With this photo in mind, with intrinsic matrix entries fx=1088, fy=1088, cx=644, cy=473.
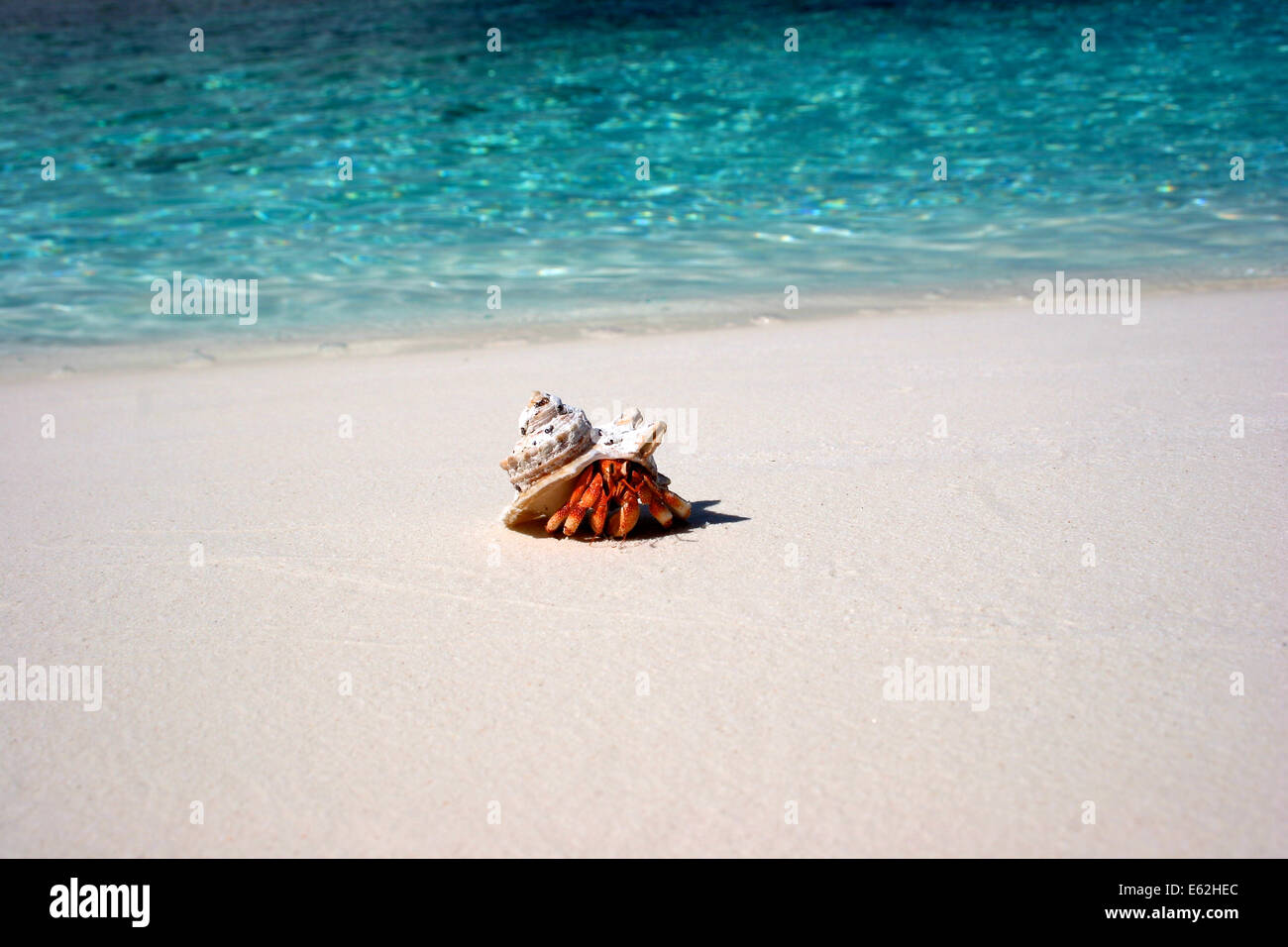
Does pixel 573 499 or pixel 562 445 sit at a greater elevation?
pixel 562 445

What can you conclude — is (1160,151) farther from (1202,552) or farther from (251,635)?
(251,635)

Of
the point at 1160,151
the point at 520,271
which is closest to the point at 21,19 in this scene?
the point at 520,271

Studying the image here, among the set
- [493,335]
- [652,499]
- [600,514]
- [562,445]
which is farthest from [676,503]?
[493,335]

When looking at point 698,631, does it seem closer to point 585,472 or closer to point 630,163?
point 585,472

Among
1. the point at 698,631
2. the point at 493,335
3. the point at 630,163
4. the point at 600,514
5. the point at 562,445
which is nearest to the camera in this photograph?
the point at 698,631

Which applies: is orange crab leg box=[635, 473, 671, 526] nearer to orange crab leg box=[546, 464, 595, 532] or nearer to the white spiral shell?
the white spiral shell

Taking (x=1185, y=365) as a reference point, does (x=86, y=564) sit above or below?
below

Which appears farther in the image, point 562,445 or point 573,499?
point 573,499

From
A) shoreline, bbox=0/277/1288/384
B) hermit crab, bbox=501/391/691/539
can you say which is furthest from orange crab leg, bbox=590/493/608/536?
shoreline, bbox=0/277/1288/384
